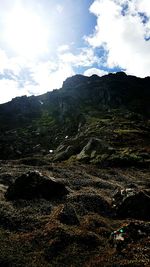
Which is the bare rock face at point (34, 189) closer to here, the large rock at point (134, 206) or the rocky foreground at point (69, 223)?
the rocky foreground at point (69, 223)

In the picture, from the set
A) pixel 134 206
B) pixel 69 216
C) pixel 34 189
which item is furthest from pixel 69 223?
pixel 34 189

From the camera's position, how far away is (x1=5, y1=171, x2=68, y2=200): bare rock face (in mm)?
37188

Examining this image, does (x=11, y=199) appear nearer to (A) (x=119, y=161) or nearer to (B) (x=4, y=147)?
(A) (x=119, y=161)

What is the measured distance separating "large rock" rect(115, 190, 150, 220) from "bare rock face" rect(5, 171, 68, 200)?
26.0ft

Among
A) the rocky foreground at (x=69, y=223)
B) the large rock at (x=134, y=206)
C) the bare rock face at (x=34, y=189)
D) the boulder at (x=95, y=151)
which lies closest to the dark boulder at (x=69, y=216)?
the rocky foreground at (x=69, y=223)

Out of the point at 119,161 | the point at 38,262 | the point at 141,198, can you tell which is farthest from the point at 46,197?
the point at 119,161

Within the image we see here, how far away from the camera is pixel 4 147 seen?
342 feet

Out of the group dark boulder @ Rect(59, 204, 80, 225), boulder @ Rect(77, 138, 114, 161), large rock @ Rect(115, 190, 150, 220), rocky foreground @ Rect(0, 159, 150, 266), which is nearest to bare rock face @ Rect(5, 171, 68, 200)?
rocky foreground @ Rect(0, 159, 150, 266)

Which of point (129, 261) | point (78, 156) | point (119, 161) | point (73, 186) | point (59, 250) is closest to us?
point (129, 261)

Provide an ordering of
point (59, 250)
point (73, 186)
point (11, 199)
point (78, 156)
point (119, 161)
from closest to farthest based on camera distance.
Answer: point (59, 250), point (11, 199), point (73, 186), point (119, 161), point (78, 156)

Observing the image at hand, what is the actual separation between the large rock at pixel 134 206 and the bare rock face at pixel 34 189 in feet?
26.0

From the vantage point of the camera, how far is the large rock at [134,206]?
33.7m

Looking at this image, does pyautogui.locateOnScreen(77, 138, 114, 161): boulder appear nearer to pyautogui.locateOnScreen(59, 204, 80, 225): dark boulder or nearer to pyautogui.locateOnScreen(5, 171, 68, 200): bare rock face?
pyautogui.locateOnScreen(5, 171, 68, 200): bare rock face

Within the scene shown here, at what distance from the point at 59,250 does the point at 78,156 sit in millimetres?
54274
